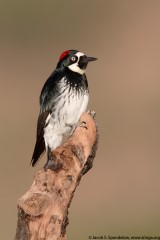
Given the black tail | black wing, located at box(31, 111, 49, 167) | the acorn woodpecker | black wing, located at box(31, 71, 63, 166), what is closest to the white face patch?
the acorn woodpecker

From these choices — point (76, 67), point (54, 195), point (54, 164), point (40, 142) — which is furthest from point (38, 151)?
point (54, 195)

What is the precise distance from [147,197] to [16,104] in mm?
4707

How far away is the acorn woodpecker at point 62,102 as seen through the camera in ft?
30.2

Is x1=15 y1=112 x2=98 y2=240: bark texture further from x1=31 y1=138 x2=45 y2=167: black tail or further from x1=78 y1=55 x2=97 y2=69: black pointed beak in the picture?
x1=78 y1=55 x2=97 y2=69: black pointed beak

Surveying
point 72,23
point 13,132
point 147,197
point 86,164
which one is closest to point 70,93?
point 86,164

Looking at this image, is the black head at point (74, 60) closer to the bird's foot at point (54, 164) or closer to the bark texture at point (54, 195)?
the bark texture at point (54, 195)

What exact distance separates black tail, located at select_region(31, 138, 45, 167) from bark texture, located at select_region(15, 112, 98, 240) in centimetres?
208

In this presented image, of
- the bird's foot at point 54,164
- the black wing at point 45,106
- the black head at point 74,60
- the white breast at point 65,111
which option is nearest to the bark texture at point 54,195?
the bird's foot at point 54,164

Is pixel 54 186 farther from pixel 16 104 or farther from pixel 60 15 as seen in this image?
pixel 60 15

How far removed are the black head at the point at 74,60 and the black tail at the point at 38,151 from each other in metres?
0.78

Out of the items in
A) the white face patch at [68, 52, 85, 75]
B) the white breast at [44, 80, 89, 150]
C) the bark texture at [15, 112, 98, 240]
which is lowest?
the bark texture at [15, 112, 98, 240]

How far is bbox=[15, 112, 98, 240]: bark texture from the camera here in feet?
20.0

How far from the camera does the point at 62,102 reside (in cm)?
924

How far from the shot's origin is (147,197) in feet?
46.8
